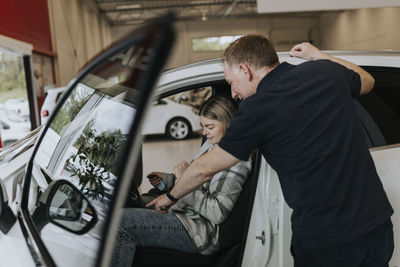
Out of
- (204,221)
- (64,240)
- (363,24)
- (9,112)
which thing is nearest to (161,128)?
(9,112)

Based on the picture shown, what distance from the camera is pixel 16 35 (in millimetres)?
7672

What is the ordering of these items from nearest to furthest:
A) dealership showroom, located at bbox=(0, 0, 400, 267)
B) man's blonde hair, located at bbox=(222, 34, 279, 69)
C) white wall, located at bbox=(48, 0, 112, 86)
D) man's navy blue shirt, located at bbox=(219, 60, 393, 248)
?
dealership showroom, located at bbox=(0, 0, 400, 267), man's navy blue shirt, located at bbox=(219, 60, 393, 248), man's blonde hair, located at bbox=(222, 34, 279, 69), white wall, located at bbox=(48, 0, 112, 86)

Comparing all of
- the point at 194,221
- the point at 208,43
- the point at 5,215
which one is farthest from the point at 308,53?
the point at 208,43

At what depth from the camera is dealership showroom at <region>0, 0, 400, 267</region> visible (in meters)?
0.71

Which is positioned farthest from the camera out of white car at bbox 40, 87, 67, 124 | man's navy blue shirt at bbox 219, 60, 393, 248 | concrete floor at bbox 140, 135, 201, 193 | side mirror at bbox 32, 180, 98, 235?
concrete floor at bbox 140, 135, 201, 193

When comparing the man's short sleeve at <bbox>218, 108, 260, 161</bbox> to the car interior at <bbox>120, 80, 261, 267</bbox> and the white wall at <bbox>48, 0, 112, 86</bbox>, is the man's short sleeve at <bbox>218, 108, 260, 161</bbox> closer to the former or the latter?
the car interior at <bbox>120, 80, 261, 267</bbox>

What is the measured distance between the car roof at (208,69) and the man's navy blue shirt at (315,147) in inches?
18.3

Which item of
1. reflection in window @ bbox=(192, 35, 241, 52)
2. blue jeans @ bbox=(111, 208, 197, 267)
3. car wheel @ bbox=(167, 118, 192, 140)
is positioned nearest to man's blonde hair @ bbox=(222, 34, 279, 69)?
blue jeans @ bbox=(111, 208, 197, 267)

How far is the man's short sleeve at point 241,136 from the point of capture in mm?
1054

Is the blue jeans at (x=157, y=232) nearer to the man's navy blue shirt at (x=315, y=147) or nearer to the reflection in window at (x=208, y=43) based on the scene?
the man's navy blue shirt at (x=315, y=147)

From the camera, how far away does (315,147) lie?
1050mm

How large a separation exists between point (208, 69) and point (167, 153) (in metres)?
5.33

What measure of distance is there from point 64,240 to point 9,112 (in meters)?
7.56

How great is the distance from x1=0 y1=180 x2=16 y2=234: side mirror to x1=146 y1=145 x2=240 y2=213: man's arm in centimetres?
Result: 56
